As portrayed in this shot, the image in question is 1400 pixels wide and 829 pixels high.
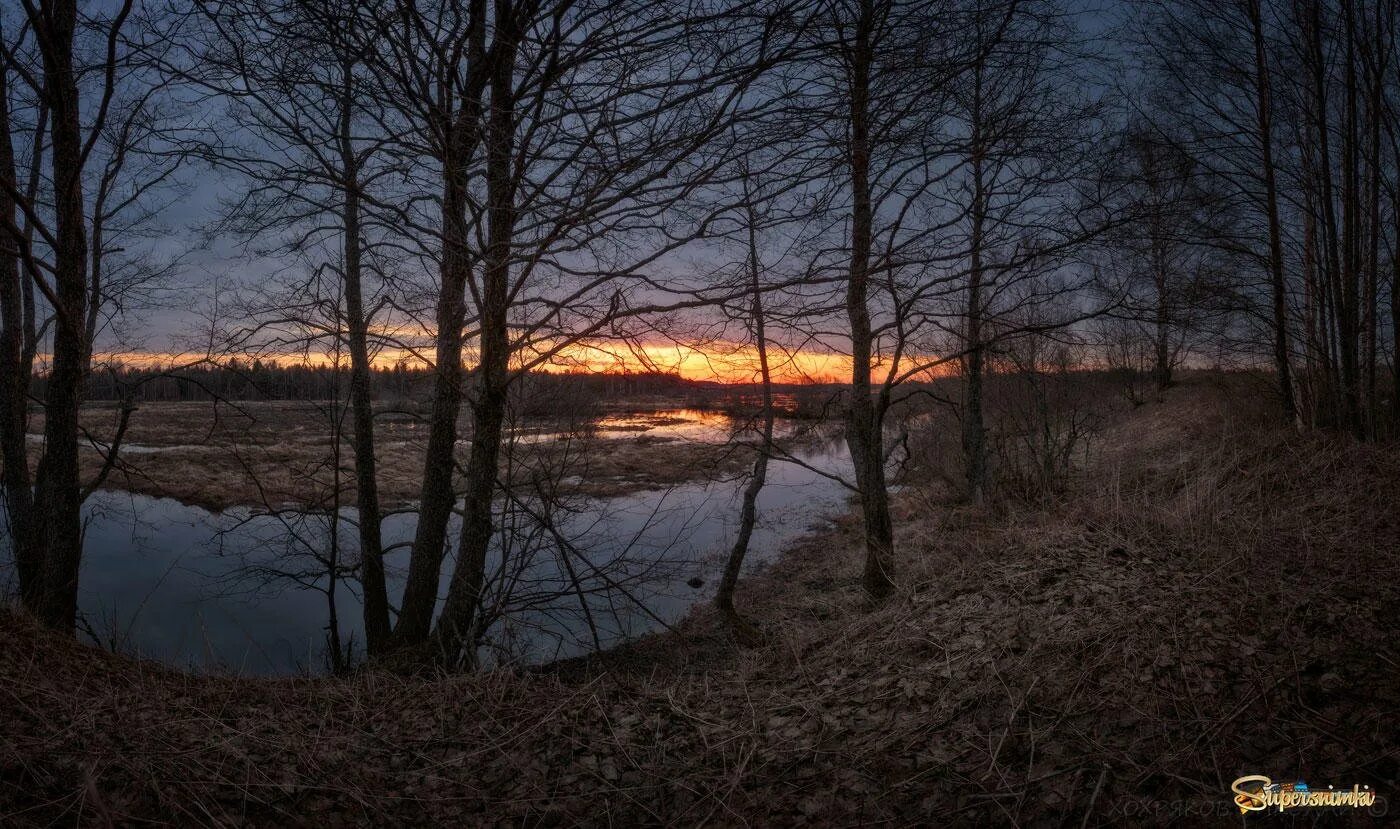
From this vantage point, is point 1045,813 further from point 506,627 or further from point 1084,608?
point 506,627

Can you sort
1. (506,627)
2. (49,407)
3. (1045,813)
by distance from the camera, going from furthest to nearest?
(506,627), (49,407), (1045,813)

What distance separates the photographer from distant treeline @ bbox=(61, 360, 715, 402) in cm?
703

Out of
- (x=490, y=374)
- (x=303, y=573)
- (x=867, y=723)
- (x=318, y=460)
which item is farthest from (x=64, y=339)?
(x=318, y=460)

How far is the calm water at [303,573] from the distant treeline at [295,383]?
1.53 metres

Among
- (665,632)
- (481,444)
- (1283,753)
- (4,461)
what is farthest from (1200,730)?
(4,461)

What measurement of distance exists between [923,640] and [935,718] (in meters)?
0.94


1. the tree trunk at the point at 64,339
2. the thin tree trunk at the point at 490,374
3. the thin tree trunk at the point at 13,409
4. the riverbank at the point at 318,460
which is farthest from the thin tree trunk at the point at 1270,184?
the thin tree trunk at the point at 13,409

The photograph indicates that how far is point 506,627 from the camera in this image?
5.14 m

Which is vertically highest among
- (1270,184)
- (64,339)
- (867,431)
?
(1270,184)

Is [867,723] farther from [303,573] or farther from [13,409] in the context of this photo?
[13,409]

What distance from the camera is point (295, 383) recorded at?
852 cm

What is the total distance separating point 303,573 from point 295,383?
2.59 meters

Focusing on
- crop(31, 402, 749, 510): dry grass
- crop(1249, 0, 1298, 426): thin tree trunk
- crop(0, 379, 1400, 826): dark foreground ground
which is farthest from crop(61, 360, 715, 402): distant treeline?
crop(1249, 0, 1298, 426): thin tree trunk

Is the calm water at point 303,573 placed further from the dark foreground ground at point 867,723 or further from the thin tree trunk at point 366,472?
the dark foreground ground at point 867,723
